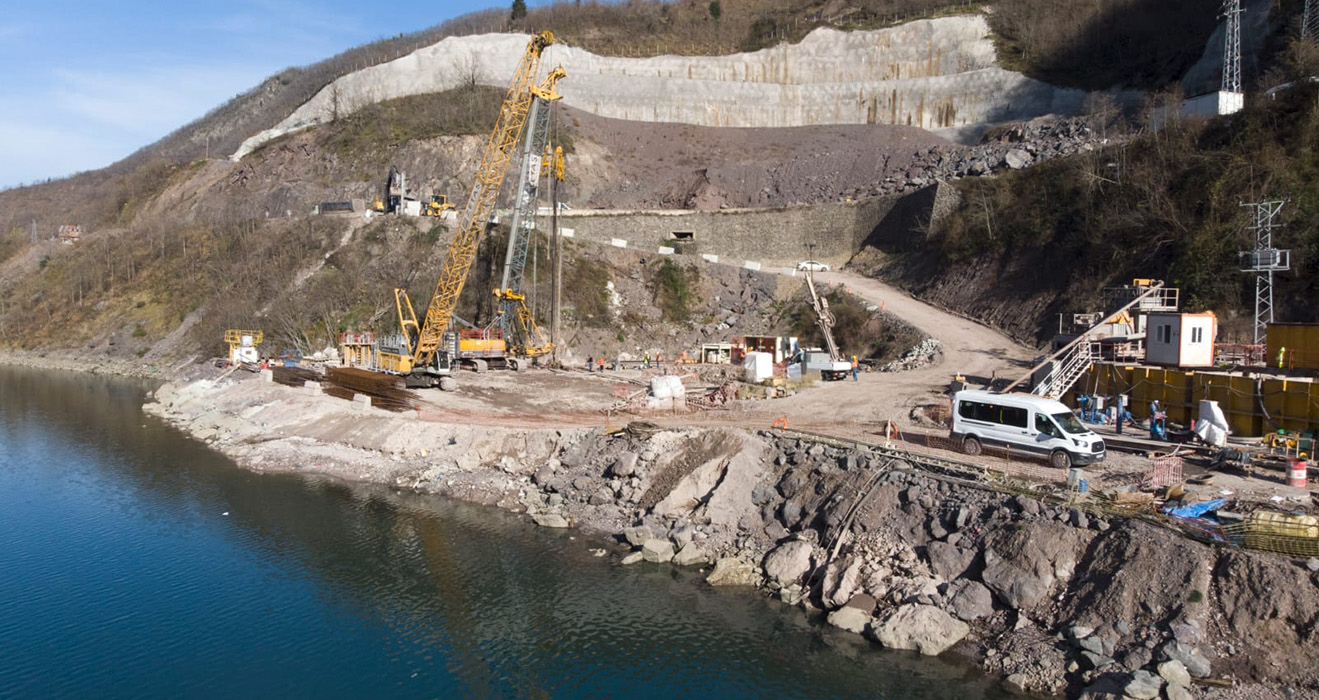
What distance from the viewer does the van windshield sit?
63.1 feet

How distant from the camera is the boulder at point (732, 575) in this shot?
60.5ft

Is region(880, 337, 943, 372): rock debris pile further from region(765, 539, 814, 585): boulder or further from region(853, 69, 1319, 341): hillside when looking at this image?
region(765, 539, 814, 585): boulder

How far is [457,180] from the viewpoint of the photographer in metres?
70.4

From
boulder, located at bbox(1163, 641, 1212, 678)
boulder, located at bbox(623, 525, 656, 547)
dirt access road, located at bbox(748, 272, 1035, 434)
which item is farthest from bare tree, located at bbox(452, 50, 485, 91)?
boulder, located at bbox(1163, 641, 1212, 678)

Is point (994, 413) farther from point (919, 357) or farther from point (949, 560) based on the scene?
point (919, 357)

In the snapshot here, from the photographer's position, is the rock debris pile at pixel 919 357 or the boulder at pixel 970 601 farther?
the rock debris pile at pixel 919 357

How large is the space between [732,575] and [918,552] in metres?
4.19

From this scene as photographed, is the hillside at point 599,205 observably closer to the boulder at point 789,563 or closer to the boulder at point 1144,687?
the boulder at point 789,563

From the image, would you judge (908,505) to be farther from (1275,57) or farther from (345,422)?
(1275,57)

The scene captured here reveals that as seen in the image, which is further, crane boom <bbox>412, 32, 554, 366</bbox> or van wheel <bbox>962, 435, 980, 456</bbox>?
crane boom <bbox>412, 32, 554, 366</bbox>

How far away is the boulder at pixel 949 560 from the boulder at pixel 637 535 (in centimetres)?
701

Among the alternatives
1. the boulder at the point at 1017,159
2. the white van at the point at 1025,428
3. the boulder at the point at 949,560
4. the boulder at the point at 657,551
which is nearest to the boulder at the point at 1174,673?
the boulder at the point at 949,560

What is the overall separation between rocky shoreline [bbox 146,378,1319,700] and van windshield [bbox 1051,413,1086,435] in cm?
334

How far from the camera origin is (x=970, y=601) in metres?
15.7
